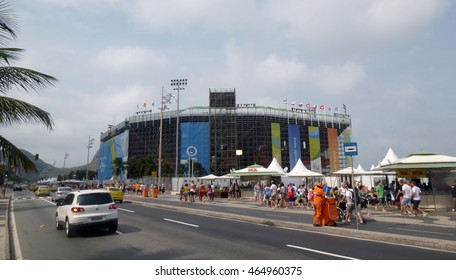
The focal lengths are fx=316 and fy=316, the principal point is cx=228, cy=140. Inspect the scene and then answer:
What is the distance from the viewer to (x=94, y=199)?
1159 cm

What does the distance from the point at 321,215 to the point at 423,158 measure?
1147cm

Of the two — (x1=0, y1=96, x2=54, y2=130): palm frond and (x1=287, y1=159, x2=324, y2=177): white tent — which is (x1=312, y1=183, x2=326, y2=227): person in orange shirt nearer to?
(x1=0, y1=96, x2=54, y2=130): palm frond

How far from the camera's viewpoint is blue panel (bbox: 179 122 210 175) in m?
78.1

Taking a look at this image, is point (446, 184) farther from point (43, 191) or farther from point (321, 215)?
point (43, 191)

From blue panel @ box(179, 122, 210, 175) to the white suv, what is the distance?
65944mm

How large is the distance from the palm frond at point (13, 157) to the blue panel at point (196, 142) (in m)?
70.8

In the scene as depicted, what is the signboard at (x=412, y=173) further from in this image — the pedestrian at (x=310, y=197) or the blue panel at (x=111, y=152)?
the blue panel at (x=111, y=152)

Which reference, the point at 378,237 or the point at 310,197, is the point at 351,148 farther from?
the point at 310,197

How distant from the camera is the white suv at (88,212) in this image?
10938mm

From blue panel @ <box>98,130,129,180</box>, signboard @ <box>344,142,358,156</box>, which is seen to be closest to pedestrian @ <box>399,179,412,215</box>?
signboard @ <box>344,142,358,156</box>

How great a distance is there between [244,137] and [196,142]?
39.9 ft

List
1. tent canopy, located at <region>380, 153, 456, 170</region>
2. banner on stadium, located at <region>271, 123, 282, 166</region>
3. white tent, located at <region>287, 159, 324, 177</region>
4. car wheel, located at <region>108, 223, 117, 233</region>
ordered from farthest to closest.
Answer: banner on stadium, located at <region>271, 123, 282, 166</region> < white tent, located at <region>287, 159, 324, 177</region> < tent canopy, located at <region>380, 153, 456, 170</region> < car wheel, located at <region>108, 223, 117, 233</region>

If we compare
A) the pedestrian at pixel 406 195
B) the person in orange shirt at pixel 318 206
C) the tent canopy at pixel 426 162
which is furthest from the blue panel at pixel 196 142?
the person in orange shirt at pixel 318 206
